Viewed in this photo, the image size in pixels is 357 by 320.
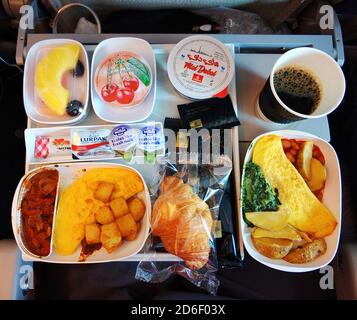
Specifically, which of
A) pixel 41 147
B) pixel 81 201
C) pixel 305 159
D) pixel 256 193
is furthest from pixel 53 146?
pixel 305 159

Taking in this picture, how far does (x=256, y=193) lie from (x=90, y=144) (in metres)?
0.39

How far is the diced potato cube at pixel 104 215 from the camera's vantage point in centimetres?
76

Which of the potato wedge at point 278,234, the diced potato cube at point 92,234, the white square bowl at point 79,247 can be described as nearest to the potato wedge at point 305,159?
the potato wedge at point 278,234

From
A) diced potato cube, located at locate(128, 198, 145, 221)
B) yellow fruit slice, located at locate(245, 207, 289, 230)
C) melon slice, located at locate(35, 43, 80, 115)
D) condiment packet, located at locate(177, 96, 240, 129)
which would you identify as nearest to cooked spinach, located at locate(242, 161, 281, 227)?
yellow fruit slice, located at locate(245, 207, 289, 230)

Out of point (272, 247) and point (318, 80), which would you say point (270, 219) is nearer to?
point (272, 247)

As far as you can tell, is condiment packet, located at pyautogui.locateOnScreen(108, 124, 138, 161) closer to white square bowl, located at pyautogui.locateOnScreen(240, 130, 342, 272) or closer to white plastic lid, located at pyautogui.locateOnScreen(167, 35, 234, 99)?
white plastic lid, located at pyautogui.locateOnScreen(167, 35, 234, 99)

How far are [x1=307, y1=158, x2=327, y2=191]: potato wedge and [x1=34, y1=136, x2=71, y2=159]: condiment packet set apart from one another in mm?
571

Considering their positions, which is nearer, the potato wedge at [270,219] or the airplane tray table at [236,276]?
the potato wedge at [270,219]

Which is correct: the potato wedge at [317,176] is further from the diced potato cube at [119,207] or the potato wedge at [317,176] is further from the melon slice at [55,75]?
the melon slice at [55,75]

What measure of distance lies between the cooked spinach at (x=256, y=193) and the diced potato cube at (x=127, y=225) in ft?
0.81

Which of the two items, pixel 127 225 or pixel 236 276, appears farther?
pixel 236 276

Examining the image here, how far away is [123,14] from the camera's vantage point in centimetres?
106

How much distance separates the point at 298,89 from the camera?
2.60 ft

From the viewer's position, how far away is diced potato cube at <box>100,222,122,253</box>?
74 centimetres
